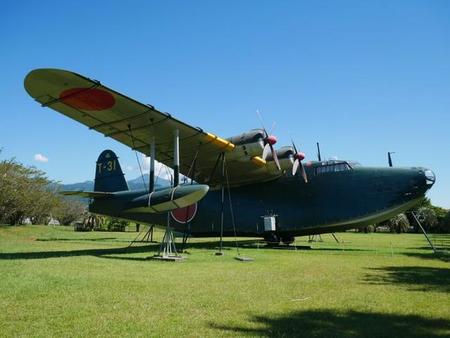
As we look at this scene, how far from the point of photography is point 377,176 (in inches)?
768

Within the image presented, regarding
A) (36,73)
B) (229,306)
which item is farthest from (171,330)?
(36,73)

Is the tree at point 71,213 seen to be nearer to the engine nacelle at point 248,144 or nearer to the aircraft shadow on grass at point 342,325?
the engine nacelle at point 248,144

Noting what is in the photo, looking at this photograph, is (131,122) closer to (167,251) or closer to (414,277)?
(167,251)

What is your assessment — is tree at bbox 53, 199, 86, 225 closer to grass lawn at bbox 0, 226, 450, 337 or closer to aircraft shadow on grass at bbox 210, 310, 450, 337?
grass lawn at bbox 0, 226, 450, 337

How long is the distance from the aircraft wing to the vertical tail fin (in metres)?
2.98

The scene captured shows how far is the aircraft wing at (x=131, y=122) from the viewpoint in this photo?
14203 mm

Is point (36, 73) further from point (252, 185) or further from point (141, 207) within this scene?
point (252, 185)

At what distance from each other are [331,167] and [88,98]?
12.3 m

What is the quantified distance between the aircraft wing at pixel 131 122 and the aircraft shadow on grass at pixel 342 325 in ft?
35.8

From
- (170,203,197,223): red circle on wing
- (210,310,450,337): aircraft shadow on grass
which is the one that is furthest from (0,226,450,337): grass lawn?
(170,203,197,223): red circle on wing

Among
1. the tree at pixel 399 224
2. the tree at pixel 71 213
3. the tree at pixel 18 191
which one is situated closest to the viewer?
the tree at pixel 18 191

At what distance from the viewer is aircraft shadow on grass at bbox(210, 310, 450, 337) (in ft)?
17.3

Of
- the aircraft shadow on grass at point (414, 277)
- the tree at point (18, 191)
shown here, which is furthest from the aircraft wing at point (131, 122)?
the tree at point (18, 191)

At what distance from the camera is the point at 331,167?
20812 millimetres
